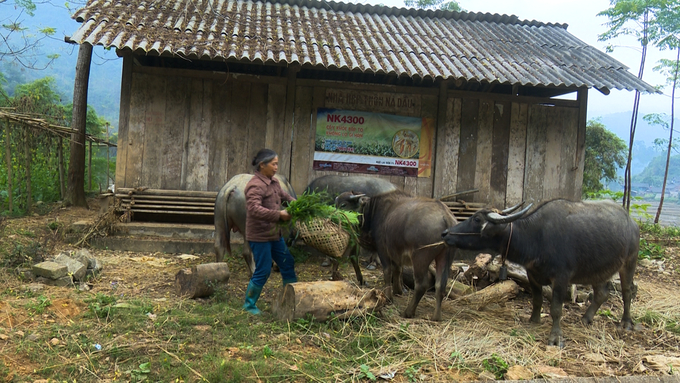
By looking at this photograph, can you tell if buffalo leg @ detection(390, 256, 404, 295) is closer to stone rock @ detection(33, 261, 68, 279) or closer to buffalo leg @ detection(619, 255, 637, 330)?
buffalo leg @ detection(619, 255, 637, 330)

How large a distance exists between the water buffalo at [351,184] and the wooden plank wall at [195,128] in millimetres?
810

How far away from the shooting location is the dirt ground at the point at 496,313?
433 cm

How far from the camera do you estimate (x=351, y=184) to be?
27.7ft

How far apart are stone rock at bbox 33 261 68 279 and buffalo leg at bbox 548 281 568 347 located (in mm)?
5272

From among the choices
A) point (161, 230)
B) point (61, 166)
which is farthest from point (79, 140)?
point (161, 230)

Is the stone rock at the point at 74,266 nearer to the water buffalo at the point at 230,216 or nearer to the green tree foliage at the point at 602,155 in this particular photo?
the water buffalo at the point at 230,216

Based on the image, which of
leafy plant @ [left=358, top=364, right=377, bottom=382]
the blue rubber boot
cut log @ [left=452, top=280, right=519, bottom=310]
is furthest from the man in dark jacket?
cut log @ [left=452, top=280, right=519, bottom=310]

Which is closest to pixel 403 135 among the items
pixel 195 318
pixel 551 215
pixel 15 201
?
pixel 551 215

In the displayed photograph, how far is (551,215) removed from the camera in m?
5.06

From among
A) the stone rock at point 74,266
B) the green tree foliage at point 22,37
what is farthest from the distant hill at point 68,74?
the stone rock at point 74,266

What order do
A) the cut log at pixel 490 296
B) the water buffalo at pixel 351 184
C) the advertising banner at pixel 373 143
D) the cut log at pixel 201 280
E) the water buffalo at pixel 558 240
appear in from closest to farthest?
the water buffalo at pixel 558 240
the cut log at pixel 201 280
the cut log at pixel 490 296
the water buffalo at pixel 351 184
the advertising banner at pixel 373 143

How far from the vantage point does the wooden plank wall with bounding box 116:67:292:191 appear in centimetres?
846

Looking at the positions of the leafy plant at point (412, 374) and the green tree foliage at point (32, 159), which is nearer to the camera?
the leafy plant at point (412, 374)

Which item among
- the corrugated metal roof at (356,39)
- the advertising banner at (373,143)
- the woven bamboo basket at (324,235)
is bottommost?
the woven bamboo basket at (324,235)
